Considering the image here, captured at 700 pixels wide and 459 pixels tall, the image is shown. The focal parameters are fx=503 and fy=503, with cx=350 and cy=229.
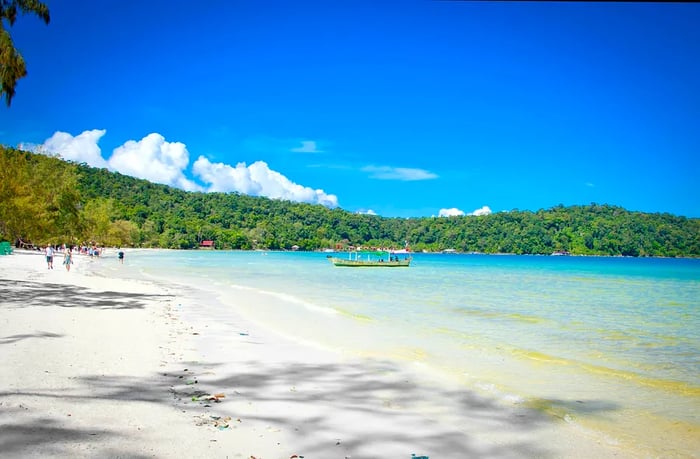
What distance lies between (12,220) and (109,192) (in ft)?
326

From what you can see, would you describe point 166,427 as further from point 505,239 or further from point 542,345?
point 505,239

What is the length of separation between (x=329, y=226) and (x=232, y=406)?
581 ft

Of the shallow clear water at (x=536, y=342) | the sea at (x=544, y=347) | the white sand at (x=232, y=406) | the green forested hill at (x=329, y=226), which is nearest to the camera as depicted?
the white sand at (x=232, y=406)

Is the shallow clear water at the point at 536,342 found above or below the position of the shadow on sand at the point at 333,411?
below

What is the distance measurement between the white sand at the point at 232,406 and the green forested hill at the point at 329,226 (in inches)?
3651

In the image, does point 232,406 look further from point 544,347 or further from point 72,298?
point 72,298

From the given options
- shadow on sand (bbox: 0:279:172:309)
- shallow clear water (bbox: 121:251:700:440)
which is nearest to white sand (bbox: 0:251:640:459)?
shallow clear water (bbox: 121:251:700:440)

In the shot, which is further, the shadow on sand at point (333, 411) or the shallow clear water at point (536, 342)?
the shallow clear water at point (536, 342)

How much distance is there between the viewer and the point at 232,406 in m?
5.91

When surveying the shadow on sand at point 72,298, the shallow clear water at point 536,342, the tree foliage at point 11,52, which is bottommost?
the shallow clear water at point 536,342

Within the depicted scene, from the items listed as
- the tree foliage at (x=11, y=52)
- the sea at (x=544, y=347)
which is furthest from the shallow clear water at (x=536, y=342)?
the tree foliage at (x=11, y=52)

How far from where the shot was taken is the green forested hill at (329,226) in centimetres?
14075

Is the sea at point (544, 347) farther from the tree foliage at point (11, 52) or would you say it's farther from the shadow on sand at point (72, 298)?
the tree foliage at point (11, 52)

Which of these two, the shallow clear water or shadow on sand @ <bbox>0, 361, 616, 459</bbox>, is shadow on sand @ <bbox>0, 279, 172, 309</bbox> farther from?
shadow on sand @ <bbox>0, 361, 616, 459</bbox>
